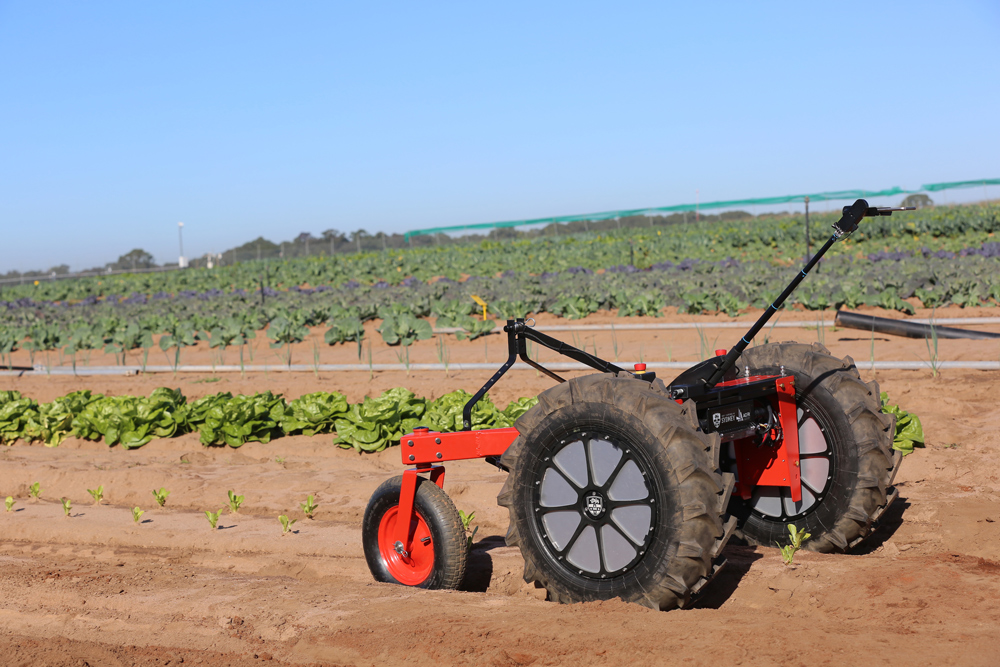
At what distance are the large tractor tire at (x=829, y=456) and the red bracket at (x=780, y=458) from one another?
0.26 ft

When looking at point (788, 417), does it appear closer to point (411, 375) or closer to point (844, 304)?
point (411, 375)

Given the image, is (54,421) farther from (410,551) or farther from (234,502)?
(410,551)

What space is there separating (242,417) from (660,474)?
529 cm

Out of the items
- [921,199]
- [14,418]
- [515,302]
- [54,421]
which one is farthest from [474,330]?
[921,199]

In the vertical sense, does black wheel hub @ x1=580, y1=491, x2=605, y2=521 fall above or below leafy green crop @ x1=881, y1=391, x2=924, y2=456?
above

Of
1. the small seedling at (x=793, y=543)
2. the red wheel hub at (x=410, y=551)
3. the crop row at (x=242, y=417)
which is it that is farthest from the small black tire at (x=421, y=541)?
the crop row at (x=242, y=417)

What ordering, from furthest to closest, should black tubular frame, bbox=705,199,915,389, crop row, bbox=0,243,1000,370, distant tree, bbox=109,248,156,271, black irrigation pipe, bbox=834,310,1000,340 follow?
1. distant tree, bbox=109,248,156,271
2. crop row, bbox=0,243,1000,370
3. black irrigation pipe, bbox=834,310,1000,340
4. black tubular frame, bbox=705,199,915,389

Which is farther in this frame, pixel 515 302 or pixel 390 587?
pixel 515 302

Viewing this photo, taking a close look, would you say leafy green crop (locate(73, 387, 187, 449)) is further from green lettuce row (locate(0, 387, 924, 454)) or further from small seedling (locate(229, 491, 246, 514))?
small seedling (locate(229, 491, 246, 514))

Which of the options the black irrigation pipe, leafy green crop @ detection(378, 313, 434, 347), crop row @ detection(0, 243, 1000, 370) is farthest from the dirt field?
crop row @ detection(0, 243, 1000, 370)

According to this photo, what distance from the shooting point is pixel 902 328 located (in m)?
10.0

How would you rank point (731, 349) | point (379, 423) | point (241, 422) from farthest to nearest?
point (241, 422)
point (379, 423)
point (731, 349)

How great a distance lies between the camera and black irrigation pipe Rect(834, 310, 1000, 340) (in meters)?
9.45

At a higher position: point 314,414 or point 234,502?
point 314,414
